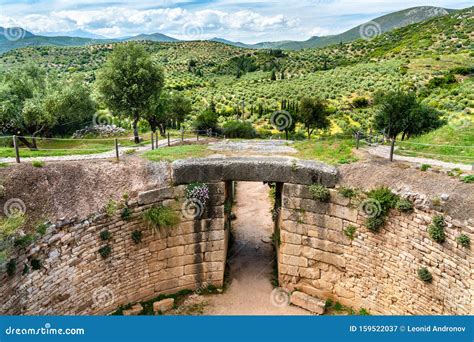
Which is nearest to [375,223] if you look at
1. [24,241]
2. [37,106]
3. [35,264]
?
[35,264]

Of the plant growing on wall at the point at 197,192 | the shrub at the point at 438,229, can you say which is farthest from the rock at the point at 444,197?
the plant growing on wall at the point at 197,192

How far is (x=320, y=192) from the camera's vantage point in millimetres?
11133

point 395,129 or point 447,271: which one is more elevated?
point 395,129

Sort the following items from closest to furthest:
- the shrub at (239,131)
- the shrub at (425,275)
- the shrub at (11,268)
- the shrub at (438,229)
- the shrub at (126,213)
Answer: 1. the shrub at (11,268)
2. the shrub at (438,229)
3. the shrub at (425,275)
4. the shrub at (126,213)
5. the shrub at (239,131)

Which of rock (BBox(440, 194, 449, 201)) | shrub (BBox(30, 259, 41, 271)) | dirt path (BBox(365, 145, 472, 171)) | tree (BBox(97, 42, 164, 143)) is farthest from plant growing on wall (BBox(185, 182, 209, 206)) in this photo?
tree (BBox(97, 42, 164, 143))

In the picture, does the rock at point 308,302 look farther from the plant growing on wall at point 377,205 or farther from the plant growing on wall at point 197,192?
the plant growing on wall at point 197,192

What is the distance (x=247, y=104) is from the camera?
42625mm

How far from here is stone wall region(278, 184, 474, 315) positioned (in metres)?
8.79

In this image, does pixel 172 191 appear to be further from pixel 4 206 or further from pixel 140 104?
pixel 140 104

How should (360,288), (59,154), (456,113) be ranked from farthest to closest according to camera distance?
1. (456,113)
2. (59,154)
3. (360,288)

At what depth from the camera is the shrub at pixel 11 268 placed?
8.03 metres

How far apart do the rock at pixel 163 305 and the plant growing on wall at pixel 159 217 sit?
2.33 metres

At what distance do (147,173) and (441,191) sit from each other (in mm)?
8482

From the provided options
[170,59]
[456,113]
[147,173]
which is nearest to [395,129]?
[456,113]
